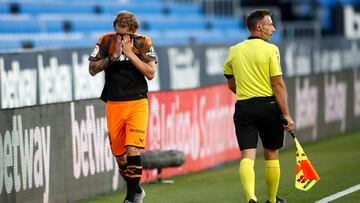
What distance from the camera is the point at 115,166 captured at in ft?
45.8

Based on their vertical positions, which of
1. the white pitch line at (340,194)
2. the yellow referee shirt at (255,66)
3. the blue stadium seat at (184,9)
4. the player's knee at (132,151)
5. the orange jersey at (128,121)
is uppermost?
the blue stadium seat at (184,9)

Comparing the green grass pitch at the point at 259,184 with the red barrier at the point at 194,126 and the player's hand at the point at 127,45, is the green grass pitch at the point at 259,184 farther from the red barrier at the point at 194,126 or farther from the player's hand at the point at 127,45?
the player's hand at the point at 127,45

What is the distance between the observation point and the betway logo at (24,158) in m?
11.2

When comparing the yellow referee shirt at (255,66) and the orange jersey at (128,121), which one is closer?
the yellow referee shirt at (255,66)

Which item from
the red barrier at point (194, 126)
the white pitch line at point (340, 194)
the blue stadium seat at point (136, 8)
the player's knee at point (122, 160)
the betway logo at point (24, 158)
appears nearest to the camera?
the player's knee at point (122, 160)

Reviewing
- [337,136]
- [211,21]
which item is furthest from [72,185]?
[211,21]

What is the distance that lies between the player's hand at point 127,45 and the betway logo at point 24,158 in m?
1.58

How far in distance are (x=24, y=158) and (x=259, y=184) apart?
3395mm

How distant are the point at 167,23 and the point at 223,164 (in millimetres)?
8072

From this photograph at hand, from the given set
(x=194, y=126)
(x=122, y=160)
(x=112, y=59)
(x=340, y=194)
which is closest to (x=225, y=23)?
(x=194, y=126)

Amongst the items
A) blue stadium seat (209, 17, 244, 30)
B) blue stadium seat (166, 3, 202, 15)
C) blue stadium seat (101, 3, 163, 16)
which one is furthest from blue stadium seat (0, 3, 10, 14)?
blue stadium seat (209, 17, 244, 30)

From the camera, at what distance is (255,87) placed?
1036cm

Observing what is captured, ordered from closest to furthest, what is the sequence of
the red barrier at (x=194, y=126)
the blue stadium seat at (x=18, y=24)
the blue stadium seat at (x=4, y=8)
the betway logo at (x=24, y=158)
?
the betway logo at (x=24, y=158), the red barrier at (x=194, y=126), the blue stadium seat at (x=18, y=24), the blue stadium seat at (x=4, y=8)

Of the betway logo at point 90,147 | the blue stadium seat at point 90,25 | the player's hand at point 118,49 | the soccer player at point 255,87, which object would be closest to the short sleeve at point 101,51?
the player's hand at point 118,49
